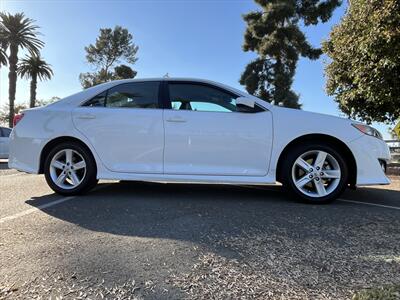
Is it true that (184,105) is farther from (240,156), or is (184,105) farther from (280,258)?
(280,258)

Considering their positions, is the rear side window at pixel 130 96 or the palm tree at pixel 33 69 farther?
the palm tree at pixel 33 69

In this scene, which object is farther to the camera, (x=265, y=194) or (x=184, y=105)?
(x=265, y=194)

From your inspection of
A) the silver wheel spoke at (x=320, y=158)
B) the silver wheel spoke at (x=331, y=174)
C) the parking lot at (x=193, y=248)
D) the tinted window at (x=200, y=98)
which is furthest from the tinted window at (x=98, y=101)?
the silver wheel spoke at (x=331, y=174)

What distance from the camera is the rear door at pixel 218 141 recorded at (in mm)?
4965

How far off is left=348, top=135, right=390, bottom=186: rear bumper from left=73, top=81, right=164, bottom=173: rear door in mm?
2340

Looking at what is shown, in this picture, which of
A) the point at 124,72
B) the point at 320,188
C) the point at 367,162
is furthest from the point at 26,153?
the point at 124,72

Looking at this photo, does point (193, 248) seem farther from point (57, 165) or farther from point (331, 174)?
point (57, 165)

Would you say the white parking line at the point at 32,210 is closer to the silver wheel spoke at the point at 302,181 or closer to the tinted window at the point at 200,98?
the tinted window at the point at 200,98

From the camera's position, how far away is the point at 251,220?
12.9ft

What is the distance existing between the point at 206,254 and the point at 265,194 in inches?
110

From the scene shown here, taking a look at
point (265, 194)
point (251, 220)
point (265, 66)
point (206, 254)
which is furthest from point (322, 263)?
point (265, 66)

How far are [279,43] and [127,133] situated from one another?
22385 mm

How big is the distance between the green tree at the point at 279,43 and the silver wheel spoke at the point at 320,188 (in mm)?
22092

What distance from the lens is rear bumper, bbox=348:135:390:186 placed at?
4898 mm
